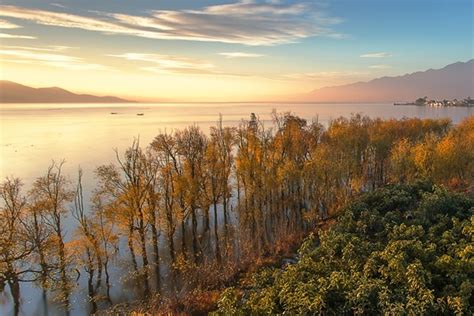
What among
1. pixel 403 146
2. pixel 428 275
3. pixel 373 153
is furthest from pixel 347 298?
pixel 373 153

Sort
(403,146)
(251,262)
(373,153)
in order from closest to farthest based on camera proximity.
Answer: (251,262) → (403,146) → (373,153)

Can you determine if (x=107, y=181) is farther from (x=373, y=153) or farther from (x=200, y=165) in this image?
(x=373, y=153)

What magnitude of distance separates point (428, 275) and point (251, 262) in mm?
16708

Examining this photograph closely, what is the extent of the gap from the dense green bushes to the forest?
61 mm

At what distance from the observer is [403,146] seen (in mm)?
45969

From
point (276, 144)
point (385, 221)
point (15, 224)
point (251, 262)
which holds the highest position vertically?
point (276, 144)

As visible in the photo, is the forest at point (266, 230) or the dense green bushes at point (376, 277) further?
the forest at point (266, 230)

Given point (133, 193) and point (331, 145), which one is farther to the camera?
point (331, 145)

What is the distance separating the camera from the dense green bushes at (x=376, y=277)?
12.7 meters

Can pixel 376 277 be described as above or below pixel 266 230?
above

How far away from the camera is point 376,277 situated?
48.9ft

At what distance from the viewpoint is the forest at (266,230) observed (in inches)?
555

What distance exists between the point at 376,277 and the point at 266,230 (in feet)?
87.5

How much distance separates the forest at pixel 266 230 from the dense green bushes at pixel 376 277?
0.20 feet
